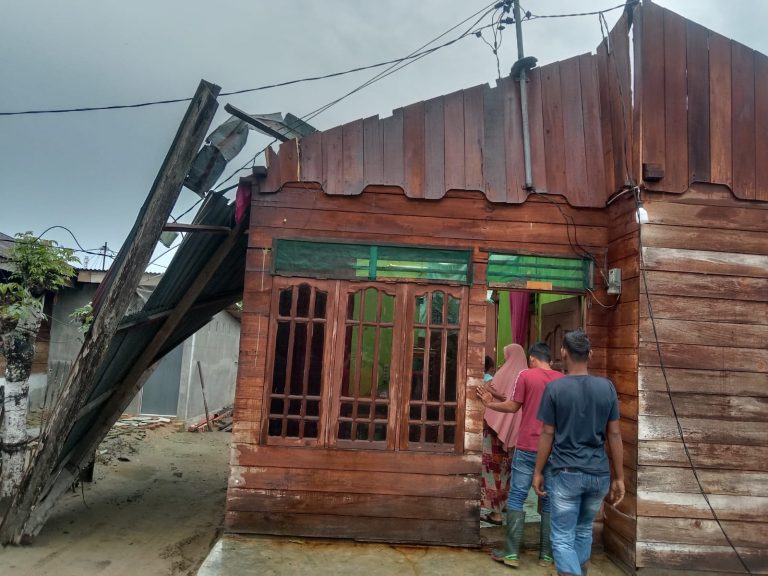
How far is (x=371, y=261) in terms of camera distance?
4922 millimetres

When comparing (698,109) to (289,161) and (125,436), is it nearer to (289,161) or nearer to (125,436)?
(289,161)

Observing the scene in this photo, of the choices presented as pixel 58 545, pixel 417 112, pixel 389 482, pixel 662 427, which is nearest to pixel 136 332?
pixel 58 545

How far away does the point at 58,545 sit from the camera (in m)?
5.17

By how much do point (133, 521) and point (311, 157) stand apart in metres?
4.40

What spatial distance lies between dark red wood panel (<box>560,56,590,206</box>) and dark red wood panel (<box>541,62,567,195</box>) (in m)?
0.04

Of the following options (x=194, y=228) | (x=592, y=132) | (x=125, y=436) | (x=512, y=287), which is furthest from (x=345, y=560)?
(x=125, y=436)

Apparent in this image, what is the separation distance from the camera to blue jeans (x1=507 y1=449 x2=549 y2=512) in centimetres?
431

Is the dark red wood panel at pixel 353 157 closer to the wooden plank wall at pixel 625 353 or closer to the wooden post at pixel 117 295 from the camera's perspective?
the wooden post at pixel 117 295

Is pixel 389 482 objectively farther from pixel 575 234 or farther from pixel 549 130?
pixel 549 130

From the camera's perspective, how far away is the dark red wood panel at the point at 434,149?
16.3ft

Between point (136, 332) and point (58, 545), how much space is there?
2092mm

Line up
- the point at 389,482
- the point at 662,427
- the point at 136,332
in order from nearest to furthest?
the point at 662,427 → the point at 389,482 → the point at 136,332

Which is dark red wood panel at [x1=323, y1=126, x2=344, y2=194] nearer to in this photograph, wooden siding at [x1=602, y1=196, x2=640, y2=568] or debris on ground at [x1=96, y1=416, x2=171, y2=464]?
wooden siding at [x1=602, y1=196, x2=640, y2=568]

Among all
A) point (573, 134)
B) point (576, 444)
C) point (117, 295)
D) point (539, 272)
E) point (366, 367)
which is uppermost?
point (573, 134)
